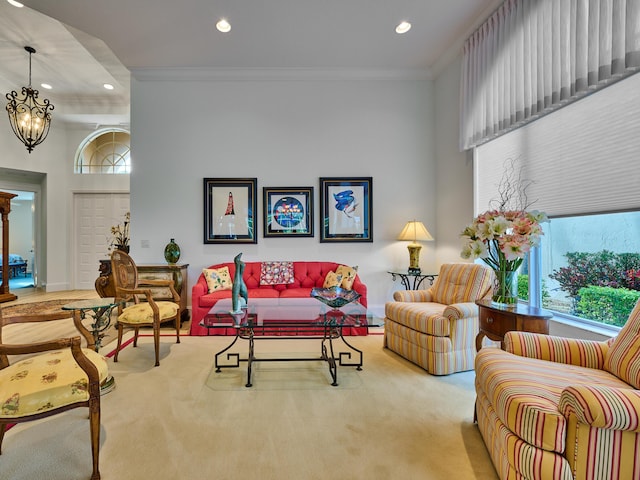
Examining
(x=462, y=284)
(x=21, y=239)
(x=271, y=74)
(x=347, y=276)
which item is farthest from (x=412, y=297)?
(x=21, y=239)

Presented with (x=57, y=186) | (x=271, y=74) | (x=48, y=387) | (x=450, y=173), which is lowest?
(x=48, y=387)

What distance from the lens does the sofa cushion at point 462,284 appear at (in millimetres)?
2867

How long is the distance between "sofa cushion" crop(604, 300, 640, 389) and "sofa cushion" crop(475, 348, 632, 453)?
0.14 ft

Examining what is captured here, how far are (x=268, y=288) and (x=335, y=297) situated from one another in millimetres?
1596

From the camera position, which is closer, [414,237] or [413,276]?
[414,237]

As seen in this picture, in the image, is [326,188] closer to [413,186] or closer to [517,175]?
[413,186]

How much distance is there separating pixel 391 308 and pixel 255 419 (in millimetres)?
1736

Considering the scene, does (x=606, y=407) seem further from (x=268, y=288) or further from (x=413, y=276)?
(x=268, y=288)

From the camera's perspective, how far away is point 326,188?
14.7 feet

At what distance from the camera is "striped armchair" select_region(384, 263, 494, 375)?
259 centimetres

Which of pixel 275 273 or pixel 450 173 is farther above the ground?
pixel 450 173

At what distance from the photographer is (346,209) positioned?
4.49m

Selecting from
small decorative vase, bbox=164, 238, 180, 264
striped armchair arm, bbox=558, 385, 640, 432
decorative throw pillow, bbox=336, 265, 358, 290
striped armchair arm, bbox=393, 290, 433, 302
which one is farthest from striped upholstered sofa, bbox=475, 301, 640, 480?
small decorative vase, bbox=164, 238, 180, 264

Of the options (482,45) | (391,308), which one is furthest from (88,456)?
(482,45)
